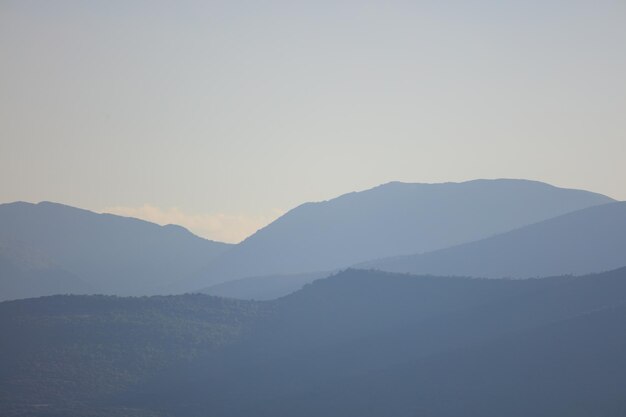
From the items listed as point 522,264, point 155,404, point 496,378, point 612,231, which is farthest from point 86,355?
point 612,231

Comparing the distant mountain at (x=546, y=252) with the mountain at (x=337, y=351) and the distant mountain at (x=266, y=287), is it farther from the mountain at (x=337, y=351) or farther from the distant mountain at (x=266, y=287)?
the mountain at (x=337, y=351)

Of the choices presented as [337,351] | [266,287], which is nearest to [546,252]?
[266,287]

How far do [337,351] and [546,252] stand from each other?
235 ft

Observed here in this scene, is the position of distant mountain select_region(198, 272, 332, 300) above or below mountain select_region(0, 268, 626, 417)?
above

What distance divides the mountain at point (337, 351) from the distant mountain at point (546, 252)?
161 feet

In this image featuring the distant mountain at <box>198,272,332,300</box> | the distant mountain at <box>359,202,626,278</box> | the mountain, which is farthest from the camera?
the distant mountain at <box>198,272,332,300</box>

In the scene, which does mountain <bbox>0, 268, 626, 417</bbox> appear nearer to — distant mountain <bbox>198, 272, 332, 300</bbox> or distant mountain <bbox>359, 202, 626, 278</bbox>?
distant mountain <bbox>359, 202, 626, 278</bbox>

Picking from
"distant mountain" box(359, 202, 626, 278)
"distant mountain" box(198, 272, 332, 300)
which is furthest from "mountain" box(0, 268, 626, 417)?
"distant mountain" box(198, 272, 332, 300)

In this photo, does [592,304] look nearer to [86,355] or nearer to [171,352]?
[171,352]

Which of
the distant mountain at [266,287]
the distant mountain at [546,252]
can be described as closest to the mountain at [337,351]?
the distant mountain at [546,252]

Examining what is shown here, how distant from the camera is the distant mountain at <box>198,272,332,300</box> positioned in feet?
495

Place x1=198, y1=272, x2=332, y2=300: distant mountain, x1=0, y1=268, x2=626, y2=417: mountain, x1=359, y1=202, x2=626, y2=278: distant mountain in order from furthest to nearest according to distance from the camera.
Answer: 1. x1=198, y1=272, x2=332, y2=300: distant mountain
2. x1=359, y1=202, x2=626, y2=278: distant mountain
3. x1=0, y1=268, x2=626, y2=417: mountain

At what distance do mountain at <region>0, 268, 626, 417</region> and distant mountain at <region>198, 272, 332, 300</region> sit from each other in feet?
187

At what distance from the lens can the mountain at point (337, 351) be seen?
60.6m
